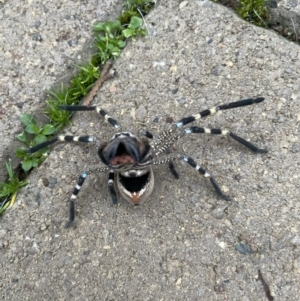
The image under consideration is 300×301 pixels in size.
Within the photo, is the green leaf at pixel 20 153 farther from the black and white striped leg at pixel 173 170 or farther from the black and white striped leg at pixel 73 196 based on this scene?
the black and white striped leg at pixel 173 170

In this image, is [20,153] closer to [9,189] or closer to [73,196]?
[9,189]

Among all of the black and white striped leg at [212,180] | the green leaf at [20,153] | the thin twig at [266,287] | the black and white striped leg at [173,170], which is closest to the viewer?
the thin twig at [266,287]

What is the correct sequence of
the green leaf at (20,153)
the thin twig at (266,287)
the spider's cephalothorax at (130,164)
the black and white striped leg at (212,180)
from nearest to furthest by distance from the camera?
1. the thin twig at (266,287)
2. the spider's cephalothorax at (130,164)
3. the black and white striped leg at (212,180)
4. the green leaf at (20,153)

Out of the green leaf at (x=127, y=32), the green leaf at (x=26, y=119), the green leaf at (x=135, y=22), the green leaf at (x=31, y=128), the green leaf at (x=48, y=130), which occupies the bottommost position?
the green leaf at (x=48, y=130)

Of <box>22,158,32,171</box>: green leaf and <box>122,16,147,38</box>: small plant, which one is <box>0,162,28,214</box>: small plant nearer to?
<box>22,158,32,171</box>: green leaf

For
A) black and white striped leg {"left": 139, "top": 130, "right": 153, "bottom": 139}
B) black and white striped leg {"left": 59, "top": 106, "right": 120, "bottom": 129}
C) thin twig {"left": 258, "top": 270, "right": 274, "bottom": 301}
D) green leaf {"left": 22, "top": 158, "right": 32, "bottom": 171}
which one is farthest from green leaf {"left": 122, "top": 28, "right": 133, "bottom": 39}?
thin twig {"left": 258, "top": 270, "right": 274, "bottom": 301}

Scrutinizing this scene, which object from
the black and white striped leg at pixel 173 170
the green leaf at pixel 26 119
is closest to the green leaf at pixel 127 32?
the green leaf at pixel 26 119
